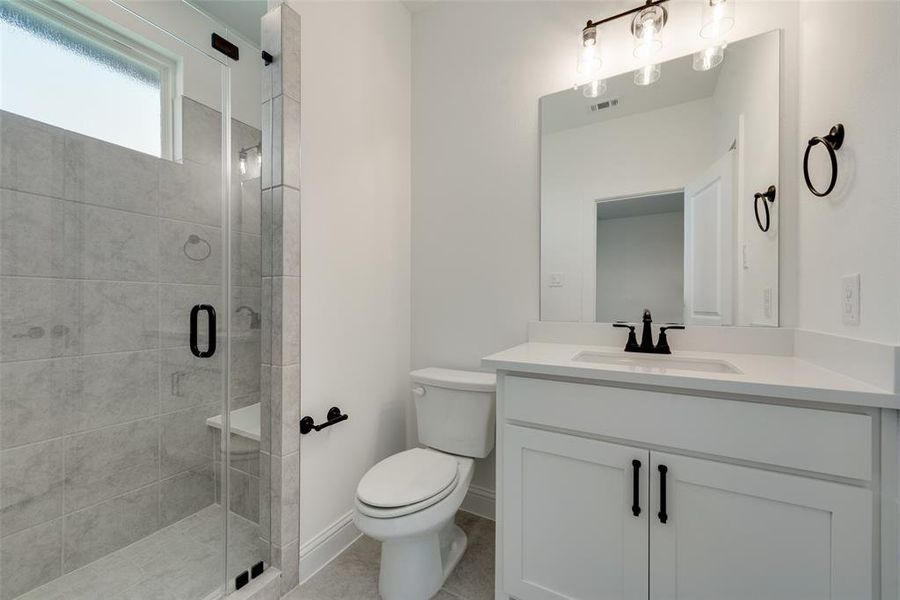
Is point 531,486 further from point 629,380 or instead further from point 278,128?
point 278,128

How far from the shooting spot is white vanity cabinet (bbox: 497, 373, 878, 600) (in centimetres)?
81

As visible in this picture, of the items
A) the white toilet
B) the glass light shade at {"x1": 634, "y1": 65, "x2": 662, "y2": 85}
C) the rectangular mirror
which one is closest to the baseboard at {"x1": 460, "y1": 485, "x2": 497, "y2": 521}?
the white toilet

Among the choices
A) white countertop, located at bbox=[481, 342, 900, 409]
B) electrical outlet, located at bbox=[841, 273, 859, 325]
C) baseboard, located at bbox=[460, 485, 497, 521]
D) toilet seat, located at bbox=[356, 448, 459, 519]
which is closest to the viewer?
white countertop, located at bbox=[481, 342, 900, 409]

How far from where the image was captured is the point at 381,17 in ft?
5.87

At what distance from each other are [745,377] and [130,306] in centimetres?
215

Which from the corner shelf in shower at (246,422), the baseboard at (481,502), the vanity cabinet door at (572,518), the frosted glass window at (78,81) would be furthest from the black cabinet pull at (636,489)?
the frosted glass window at (78,81)

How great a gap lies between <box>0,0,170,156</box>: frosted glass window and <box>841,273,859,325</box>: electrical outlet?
234cm

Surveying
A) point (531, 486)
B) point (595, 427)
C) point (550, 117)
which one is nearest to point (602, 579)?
point (531, 486)

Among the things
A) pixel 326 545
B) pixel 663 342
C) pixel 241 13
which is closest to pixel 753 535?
pixel 663 342

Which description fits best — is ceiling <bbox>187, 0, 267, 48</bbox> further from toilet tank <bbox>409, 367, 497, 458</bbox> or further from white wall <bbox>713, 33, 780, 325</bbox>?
white wall <bbox>713, 33, 780, 325</bbox>

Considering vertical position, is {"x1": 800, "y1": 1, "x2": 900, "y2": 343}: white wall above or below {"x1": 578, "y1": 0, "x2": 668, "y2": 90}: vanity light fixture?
below

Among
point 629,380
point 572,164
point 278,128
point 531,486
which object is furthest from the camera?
point 572,164

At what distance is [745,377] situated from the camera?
0.92m

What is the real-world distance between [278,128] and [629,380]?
1.44 meters
